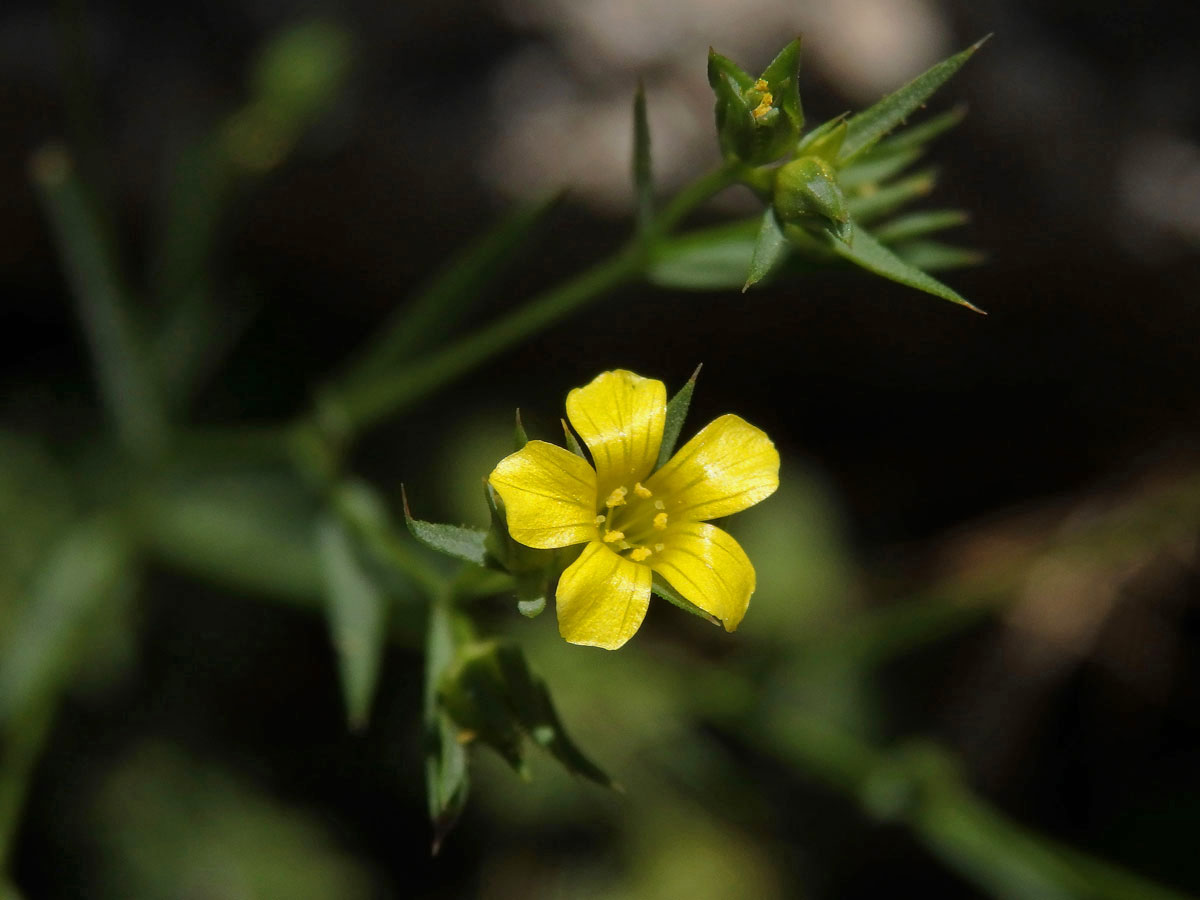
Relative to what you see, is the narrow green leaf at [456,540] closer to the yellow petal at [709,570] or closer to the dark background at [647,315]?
the yellow petal at [709,570]

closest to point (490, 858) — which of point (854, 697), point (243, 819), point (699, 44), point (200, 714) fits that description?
point (243, 819)

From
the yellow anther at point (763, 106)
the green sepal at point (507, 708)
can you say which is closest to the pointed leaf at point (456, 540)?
the green sepal at point (507, 708)

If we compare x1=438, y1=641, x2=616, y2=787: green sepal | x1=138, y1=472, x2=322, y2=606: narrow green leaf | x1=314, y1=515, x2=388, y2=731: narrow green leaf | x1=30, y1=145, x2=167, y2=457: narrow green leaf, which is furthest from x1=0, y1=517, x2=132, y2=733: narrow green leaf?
x1=438, y1=641, x2=616, y2=787: green sepal

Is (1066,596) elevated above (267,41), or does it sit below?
below

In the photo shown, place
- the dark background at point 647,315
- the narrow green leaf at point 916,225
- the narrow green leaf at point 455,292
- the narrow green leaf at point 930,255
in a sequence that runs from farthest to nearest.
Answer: the dark background at point 647,315, the narrow green leaf at point 455,292, the narrow green leaf at point 930,255, the narrow green leaf at point 916,225

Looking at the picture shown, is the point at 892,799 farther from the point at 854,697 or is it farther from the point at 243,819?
the point at 243,819

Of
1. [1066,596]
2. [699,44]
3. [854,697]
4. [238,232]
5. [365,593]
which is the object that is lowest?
[854,697]
